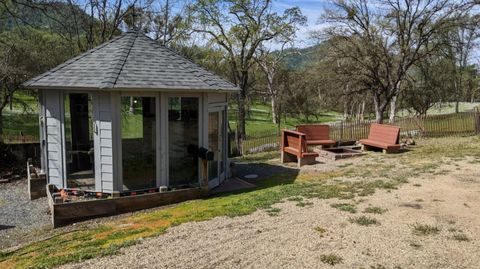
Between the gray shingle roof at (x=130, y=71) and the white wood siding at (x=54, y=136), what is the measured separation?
19.9 inches

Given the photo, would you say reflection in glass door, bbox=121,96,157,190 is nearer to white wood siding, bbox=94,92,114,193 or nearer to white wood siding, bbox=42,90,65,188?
white wood siding, bbox=94,92,114,193

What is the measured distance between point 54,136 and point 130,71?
243cm

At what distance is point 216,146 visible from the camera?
10.4m

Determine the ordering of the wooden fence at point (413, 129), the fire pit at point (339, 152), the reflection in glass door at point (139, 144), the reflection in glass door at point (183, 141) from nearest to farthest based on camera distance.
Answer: the reflection in glass door at point (139, 144)
the reflection in glass door at point (183, 141)
the fire pit at point (339, 152)
the wooden fence at point (413, 129)

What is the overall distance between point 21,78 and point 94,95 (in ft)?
31.2

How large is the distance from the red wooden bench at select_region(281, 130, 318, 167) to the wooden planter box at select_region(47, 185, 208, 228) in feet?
14.2

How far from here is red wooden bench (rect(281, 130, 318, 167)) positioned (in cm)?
1256

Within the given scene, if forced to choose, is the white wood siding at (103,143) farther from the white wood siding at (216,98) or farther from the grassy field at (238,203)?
the white wood siding at (216,98)

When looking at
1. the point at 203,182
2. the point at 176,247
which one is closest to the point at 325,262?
the point at 176,247

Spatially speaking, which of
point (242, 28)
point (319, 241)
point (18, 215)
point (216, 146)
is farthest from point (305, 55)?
point (319, 241)

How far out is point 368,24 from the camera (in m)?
22.7

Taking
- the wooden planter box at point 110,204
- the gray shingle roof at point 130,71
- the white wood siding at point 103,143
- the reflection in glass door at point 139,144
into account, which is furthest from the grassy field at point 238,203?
the gray shingle roof at point 130,71

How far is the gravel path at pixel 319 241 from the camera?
15.7ft

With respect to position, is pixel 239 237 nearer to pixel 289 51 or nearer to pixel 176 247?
pixel 176 247
